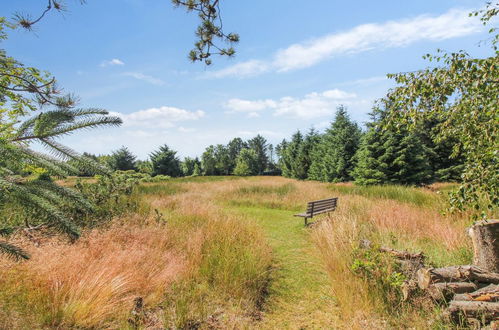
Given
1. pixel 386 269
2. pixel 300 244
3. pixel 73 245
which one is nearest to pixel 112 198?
pixel 73 245

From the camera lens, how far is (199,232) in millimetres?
4977

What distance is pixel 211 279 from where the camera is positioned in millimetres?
3859

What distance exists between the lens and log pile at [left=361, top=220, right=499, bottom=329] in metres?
2.49

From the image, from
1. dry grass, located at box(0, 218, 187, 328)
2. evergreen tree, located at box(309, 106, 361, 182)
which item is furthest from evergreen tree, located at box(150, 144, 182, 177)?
dry grass, located at box(0, 218, 187, 328)

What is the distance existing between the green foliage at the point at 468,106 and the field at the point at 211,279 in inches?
58.5

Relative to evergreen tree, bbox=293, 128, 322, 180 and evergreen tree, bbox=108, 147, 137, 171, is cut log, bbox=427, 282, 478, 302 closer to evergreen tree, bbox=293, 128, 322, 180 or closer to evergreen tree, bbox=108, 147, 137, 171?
evergreen tree, bbox=293, 128, 322, 180

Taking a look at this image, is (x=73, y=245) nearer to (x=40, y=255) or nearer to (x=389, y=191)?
(x=40, y=255)

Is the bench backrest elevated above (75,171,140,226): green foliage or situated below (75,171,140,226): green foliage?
below

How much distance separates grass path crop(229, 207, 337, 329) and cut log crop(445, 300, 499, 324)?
1.23 m

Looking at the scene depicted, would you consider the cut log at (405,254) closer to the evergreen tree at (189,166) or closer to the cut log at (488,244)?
the cut log at (488,244)

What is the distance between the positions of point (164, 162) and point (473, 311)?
4360 centimetres

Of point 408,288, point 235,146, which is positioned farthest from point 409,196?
point 235,146

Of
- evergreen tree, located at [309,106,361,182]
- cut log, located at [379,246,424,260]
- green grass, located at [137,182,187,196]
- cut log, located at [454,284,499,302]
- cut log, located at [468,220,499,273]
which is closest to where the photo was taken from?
cut log, located at [454,284,499,302]

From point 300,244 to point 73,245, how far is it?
472cm
